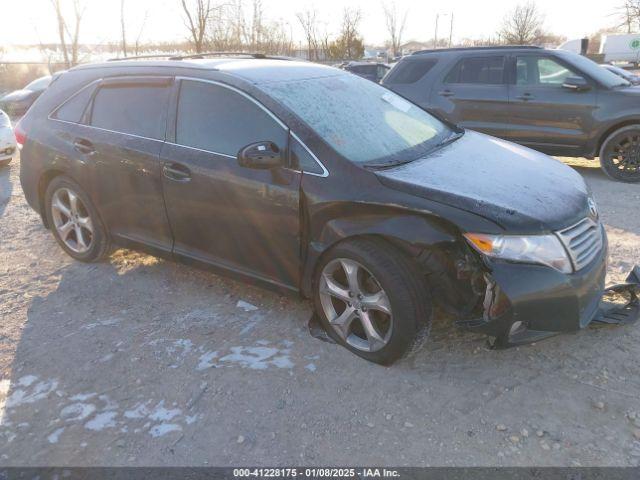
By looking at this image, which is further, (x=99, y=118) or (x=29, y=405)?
(x=99, y=118)

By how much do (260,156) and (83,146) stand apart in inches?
72.9

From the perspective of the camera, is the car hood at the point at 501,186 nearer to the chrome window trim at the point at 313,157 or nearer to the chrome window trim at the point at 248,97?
the chrome window trim at the point at 313,157

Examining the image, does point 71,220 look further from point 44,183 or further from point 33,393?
point 33,393

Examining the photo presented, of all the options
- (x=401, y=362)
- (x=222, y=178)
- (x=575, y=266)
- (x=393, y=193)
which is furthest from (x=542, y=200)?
(x=222, y=178)

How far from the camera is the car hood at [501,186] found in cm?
258

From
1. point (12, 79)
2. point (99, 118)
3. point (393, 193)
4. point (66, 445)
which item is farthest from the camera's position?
point (12, 79)

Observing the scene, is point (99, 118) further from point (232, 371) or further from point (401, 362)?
point (401, 362)

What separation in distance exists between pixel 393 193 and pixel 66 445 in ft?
6.67

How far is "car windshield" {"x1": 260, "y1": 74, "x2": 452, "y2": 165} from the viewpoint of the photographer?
10.2 feet

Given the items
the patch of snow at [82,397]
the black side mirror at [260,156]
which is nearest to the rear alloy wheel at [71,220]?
the patch of snow at [82,397]

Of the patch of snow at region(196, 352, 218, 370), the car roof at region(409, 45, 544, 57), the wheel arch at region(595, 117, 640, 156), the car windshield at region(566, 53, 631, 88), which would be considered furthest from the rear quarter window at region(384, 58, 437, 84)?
the patch of snow at region(196, 352, 218, 370)

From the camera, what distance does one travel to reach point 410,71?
26.1ft

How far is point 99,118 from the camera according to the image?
399 centimetres

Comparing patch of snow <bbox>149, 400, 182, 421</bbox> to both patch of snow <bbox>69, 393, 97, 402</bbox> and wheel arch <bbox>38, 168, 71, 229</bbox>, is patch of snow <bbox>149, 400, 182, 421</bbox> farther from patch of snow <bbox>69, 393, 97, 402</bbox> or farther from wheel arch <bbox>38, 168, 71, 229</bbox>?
wheel arch <bbox>38, 168, 71, 229</bbox>
